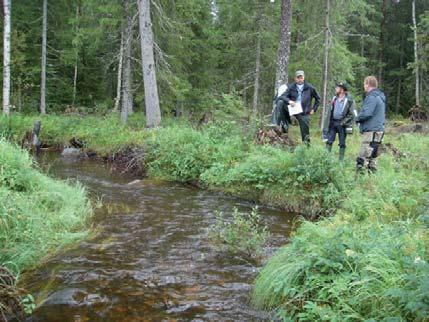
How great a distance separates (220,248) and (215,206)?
8.87ft

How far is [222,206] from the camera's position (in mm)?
9023

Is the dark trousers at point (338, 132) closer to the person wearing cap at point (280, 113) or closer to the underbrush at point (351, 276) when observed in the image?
the person wearing cap at point (280, 113)

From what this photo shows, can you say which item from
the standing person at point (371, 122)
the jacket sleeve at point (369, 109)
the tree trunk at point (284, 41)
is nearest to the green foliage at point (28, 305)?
the standing person at point (371, 122)

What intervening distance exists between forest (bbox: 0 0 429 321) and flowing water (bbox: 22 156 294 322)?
2 centimetres

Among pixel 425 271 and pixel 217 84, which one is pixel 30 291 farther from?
pixel 217 84

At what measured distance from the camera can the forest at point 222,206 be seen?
4328mm

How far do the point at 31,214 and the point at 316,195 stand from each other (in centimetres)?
514

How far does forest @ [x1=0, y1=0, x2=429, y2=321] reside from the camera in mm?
4328

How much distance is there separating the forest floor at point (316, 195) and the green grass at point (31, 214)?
9.10 feet

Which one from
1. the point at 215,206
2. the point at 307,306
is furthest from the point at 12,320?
the point at 215,206

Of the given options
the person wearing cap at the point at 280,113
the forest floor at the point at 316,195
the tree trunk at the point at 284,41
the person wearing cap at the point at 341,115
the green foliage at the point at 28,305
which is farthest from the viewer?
the tree trunk at the point at 284,41

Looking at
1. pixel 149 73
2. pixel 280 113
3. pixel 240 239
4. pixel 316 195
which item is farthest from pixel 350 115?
pixel 149 73

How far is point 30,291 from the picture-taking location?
189 inches

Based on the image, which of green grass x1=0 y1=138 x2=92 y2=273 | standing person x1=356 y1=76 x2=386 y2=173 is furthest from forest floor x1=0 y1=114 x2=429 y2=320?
green grass x1=0 y1=138 x2=92 y2=273
